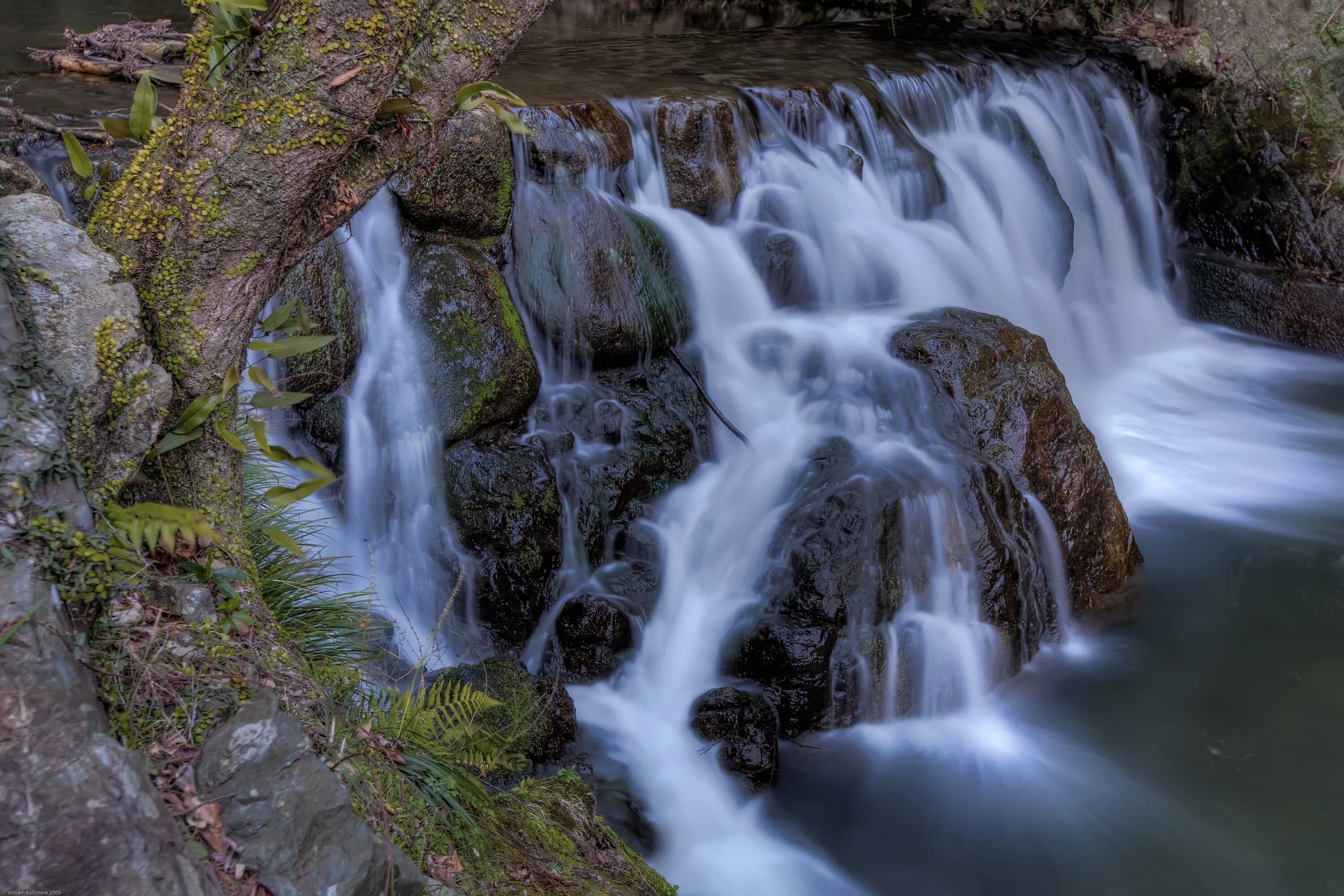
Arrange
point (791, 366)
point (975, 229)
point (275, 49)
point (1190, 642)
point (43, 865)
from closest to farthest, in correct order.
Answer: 1. point (43, 865)
2. point (275, 49)
3. point (1190, 642)
4. point (791, 366)
5. point (975, 229)

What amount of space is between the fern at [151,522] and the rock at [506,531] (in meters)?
3.18

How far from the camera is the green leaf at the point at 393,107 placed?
7.16 feet

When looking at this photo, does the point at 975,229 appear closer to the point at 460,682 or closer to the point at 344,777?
the point at 460,682

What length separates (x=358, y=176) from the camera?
229cm

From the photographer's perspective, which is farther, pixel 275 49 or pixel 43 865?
pixel 275 49

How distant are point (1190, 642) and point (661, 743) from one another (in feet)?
10.1

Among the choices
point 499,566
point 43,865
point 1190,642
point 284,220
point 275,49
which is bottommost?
point 1190,642

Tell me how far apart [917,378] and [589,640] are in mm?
2409

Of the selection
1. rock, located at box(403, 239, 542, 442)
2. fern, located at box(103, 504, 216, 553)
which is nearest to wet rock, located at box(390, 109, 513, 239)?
rock, located at box(403, 239, 542, 442)

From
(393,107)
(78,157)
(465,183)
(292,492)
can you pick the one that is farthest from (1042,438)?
(78,157)

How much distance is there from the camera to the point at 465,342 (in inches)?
209

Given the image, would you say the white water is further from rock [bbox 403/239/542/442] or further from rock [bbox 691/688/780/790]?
rock [bbox 403/239/542/442]

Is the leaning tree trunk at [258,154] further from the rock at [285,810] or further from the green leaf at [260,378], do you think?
the rock at [285,810]

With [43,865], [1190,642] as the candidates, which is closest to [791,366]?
[1190,642]
